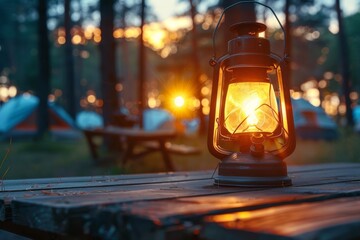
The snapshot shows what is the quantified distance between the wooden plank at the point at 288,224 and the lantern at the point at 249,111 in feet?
2.59

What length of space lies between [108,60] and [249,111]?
11.9 meters

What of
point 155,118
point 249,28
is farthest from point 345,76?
point 249,28

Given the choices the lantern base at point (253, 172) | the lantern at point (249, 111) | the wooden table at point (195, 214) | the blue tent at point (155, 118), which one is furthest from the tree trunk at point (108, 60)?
the blue tent at point (155, 118)

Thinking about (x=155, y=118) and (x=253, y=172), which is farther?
(x=155, y=118)

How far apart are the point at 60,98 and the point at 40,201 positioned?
177ft

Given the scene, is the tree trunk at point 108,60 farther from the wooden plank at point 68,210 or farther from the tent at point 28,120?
the tent at point 28,120

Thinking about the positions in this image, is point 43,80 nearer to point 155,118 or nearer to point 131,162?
point 131,162

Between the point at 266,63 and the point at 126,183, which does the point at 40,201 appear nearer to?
the point at 126,183

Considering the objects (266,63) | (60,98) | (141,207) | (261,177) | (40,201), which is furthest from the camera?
(60,98)

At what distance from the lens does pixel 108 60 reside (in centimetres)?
1426

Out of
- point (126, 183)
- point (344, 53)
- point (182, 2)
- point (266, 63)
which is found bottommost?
point (126, 183)

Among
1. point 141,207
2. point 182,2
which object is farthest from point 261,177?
point 182,2

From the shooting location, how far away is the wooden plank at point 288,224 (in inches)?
53.7

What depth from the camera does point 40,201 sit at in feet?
6.12
